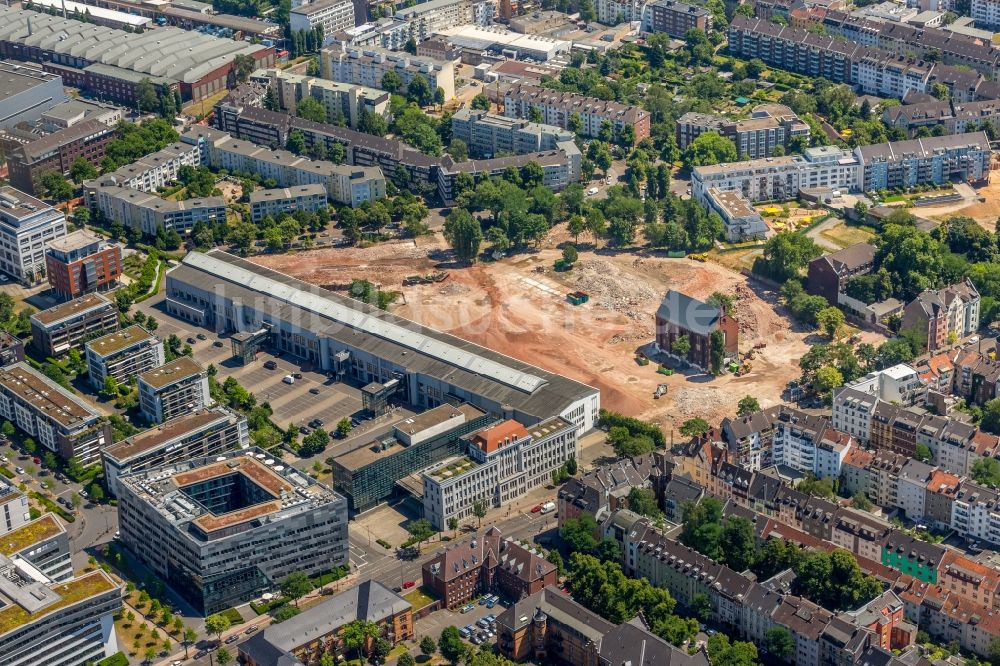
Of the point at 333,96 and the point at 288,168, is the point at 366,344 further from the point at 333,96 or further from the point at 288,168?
the point at 333,96

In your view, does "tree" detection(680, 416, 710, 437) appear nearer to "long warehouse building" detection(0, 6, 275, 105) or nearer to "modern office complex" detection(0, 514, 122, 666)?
"modern office complex" detection(0, 514, 122, 666)

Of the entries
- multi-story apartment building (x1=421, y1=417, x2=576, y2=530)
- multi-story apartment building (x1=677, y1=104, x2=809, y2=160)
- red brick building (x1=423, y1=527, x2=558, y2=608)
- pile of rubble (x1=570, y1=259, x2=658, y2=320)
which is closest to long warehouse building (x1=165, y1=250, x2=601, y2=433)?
multi-story apartment building (x1=421, y1=417, x2=576, y2=530)

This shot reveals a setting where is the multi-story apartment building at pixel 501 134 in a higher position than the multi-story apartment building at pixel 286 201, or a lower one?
higher

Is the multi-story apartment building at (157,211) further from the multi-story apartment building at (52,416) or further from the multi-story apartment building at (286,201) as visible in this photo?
the multi-story apartment building at (52,416)

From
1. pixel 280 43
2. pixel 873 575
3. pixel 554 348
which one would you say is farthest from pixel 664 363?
pixel 280 43

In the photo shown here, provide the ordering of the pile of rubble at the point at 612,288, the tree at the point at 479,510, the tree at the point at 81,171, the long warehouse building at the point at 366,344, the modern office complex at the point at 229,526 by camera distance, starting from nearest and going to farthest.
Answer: the modern office complex at the point at 229,526
the tree at the point at 479,510
the long warehouse building at the point at 366,344
the pile of rubble at the point at 612,288
the tree at the point at 81,171

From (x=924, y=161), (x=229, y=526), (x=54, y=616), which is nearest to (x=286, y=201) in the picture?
(x=924, y=161)

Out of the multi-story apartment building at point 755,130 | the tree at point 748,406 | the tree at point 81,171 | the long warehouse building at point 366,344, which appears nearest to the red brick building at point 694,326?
the tree at point 748,406
